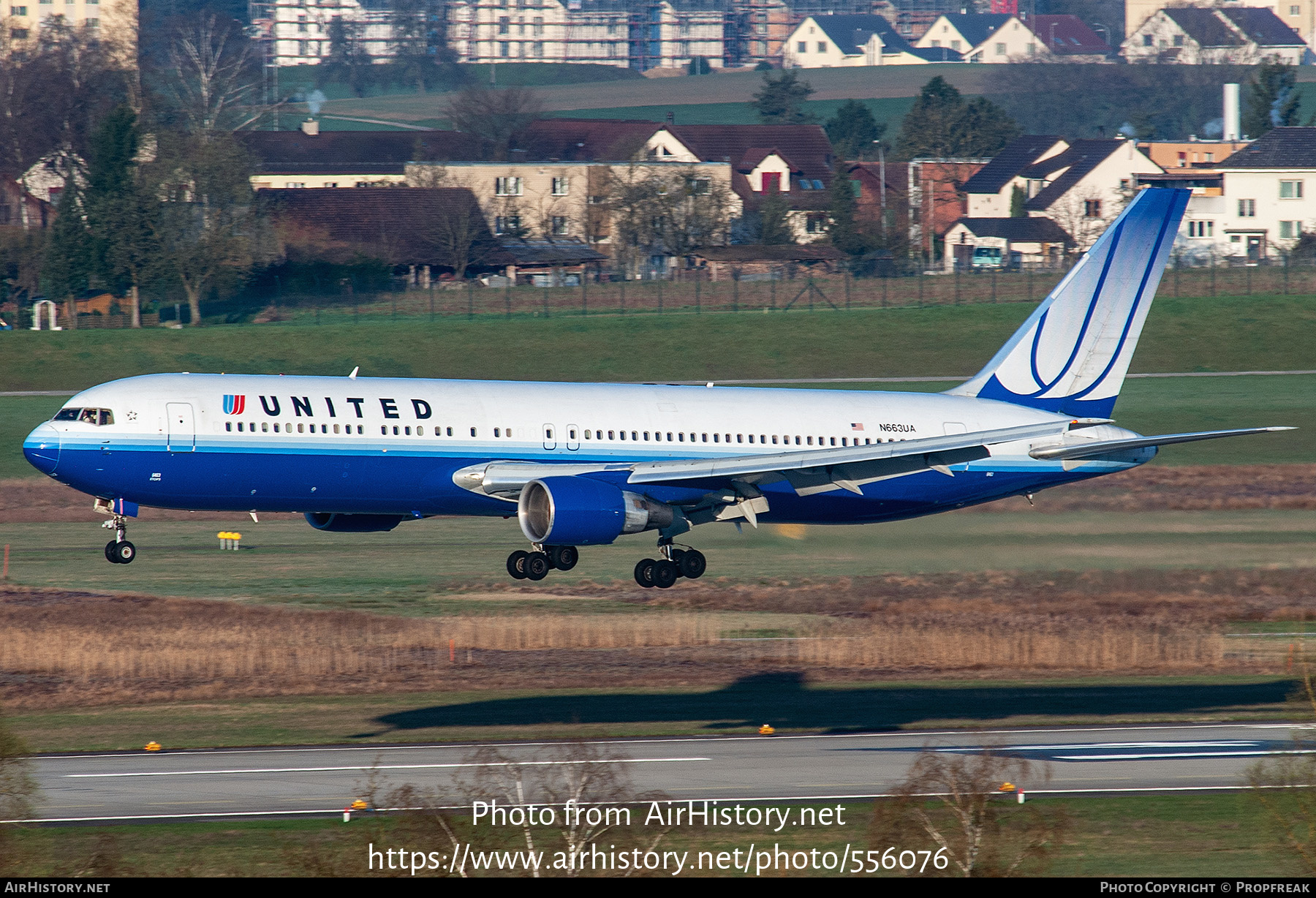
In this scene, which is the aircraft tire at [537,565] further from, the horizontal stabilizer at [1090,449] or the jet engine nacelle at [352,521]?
the horizontal stabilizer at [1090,449]

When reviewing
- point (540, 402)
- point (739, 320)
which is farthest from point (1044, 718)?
point (739, 320)

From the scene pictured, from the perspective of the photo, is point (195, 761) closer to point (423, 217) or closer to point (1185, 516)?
point (1185, 516)

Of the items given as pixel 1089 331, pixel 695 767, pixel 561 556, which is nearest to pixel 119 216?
pixel 561 556

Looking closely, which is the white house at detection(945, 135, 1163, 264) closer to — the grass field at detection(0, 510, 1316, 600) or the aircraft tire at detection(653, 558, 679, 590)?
the grass field at detection(0, 510, 1316, 600)

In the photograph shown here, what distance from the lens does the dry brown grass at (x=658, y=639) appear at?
56.9 metres

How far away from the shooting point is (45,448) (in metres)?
48.1

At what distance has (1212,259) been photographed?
6156 inches

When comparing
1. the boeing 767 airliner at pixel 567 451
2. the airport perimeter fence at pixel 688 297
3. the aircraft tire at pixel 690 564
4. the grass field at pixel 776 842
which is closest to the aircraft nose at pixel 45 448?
the boeing 767 airliner at pixel 567 451

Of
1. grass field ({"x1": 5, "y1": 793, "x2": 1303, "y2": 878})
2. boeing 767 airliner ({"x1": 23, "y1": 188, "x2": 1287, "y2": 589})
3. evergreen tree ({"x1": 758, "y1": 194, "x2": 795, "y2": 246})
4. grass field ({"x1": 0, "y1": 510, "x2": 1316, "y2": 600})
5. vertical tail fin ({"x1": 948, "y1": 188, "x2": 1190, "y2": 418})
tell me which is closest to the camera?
grass field ({"x1": 5, "y1": 793, "x2": 1303, "y2": 878})

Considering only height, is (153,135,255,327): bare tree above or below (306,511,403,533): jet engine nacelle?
above

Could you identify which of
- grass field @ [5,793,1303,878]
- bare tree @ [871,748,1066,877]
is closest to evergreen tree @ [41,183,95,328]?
grass field @ [5,793,1303,878]

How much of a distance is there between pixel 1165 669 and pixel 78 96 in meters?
159

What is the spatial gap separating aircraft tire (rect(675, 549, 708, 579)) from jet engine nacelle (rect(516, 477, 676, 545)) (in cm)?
364

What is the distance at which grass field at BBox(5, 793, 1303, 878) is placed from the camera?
3338cm
